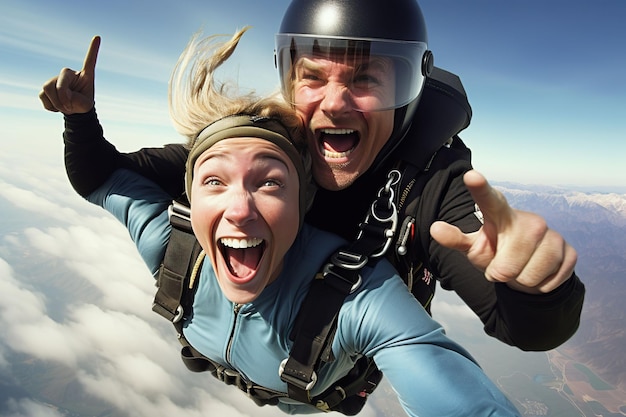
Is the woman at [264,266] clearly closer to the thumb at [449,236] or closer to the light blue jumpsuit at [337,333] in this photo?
the light blue jumpsuit at [337,333]

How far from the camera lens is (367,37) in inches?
59.1

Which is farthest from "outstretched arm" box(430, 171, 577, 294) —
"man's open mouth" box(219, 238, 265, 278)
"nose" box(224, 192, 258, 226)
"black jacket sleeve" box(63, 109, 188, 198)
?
"black jacket sleeve" box(63, 109, 188, 198)

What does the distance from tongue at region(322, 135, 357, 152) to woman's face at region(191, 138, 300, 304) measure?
344 mm

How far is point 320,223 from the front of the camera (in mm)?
1649

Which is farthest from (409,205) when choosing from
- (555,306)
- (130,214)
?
(130,214)

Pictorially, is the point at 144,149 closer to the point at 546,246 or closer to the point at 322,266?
the point at 322,266

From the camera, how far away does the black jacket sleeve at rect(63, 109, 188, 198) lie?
170cm

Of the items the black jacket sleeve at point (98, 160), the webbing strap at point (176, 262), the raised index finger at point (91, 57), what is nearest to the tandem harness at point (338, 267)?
the webbing strap at point (176, 262)

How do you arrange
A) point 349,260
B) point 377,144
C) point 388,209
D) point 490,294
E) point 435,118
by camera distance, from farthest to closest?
point 435,118, point 377,144, point 388,209, point 349,260, point 490,294

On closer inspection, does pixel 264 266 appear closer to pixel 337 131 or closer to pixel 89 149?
pixel 337 131

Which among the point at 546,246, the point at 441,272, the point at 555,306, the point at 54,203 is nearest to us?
the point at 546,246

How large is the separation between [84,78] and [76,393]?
117607 millimetres

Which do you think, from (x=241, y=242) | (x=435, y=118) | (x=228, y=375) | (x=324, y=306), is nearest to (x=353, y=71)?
(x=435, y=118)

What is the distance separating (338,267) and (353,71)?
0.81m
